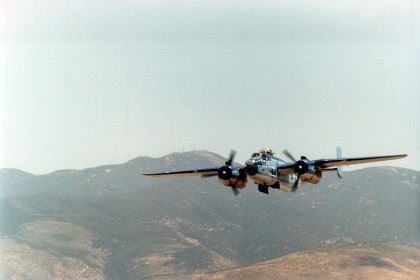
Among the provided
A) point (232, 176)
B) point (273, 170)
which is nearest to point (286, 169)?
point (273, 170)

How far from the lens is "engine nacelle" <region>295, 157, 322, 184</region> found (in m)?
119

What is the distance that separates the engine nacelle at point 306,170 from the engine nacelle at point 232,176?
9661 mm

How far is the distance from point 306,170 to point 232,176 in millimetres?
13140

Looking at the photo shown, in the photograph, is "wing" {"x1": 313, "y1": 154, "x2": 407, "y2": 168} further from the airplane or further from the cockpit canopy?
the cockpit canopy

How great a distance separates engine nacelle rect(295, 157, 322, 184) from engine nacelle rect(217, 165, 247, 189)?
31.7ft

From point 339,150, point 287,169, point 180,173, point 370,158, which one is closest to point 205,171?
point 180,173

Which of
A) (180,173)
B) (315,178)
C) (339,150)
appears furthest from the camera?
(339,150)

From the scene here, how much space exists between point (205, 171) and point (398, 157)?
34.7 metres

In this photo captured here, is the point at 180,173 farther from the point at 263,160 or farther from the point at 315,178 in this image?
the point at 315,178

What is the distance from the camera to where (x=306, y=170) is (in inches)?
4700

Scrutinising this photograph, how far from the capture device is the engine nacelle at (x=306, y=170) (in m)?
119

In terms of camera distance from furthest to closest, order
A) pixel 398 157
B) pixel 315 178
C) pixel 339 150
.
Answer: pixel 339 150 → pixel 315 178 → pixel 398 157

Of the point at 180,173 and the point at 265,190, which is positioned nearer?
the point at 265,190

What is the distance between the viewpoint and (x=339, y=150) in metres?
153
